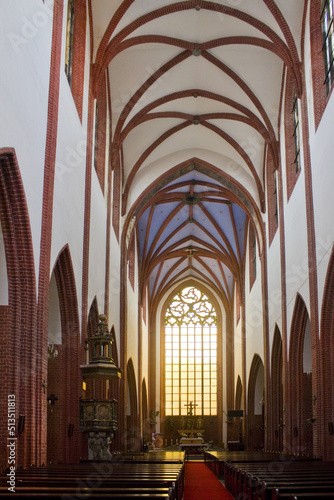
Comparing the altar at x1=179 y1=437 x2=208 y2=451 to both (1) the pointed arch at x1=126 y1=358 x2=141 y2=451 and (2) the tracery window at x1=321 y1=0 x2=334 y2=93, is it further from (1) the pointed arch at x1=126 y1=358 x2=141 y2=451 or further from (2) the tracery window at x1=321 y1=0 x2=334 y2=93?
(2) the tracery window at x1=321 y1=0 x2=334 y2=93

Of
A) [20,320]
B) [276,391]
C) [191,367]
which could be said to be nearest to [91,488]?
[20,320]

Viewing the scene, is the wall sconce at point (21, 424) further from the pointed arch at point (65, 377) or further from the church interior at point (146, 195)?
the pointed arch at point (65, 377)

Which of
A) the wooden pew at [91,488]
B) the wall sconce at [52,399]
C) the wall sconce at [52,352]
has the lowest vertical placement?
the wooden pew at [91,488]

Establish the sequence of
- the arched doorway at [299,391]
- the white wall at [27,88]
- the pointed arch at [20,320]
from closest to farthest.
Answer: the white wall at [27,88] < the pointed arch at [20,320] < the arched doorway at [299,391]

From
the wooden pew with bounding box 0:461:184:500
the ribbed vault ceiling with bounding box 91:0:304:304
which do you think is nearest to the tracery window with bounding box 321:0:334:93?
the ribbed vault ceiling with bounding box 91:0:304:304

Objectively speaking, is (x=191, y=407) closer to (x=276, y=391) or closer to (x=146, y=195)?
(x=276, y=391)

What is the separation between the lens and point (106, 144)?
22.8 meters

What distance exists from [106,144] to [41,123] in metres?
10.1

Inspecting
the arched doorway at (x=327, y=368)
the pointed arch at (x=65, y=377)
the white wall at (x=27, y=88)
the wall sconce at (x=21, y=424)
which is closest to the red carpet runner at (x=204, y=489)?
the arched doorway at (x=327, y=368)

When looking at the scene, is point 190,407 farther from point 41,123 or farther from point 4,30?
point 4,30

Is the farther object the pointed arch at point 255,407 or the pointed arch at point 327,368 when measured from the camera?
the pointed arch at point 255,407

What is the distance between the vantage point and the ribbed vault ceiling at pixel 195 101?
19.2 metres

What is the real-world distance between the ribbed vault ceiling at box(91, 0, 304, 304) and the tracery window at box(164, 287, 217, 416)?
9.64 m

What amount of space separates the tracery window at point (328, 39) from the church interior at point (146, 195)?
64 millimetres
